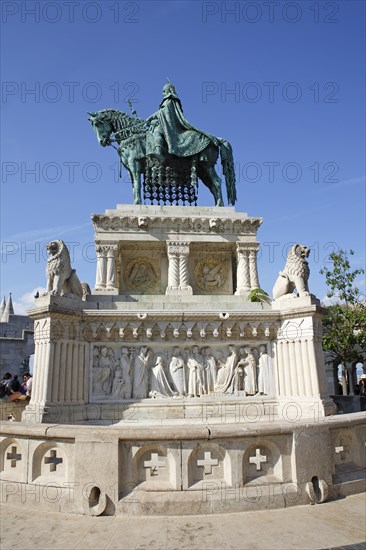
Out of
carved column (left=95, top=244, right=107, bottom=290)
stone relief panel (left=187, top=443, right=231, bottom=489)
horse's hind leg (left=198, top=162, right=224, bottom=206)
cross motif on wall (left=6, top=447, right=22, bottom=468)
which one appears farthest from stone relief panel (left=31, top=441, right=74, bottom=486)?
horse's hind leg (left=198, top=162, right=224, bottom=206)

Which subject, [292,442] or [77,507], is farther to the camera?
[292,442]

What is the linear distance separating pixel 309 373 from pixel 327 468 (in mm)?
4660

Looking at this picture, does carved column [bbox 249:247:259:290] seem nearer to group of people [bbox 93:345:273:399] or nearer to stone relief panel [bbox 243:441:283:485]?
group of people [bbox 93:345:273:399]

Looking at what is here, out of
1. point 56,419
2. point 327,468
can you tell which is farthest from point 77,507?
point 56,419

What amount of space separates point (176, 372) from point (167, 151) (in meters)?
11.1

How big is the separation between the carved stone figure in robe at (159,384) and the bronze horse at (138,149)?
9626 millimetres

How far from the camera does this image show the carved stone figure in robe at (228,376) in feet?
38.4

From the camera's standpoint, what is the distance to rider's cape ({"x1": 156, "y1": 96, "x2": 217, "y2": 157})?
18938mm

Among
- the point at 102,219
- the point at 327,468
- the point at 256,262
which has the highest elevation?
the point at 102,219

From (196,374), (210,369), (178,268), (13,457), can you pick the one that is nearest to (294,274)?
(210,369)

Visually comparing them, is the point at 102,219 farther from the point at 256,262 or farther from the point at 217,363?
the point at 217,363

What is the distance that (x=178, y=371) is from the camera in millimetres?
11672

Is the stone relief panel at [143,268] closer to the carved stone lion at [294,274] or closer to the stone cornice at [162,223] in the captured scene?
the stone cornice at [162,223]

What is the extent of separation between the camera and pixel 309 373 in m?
11.2
